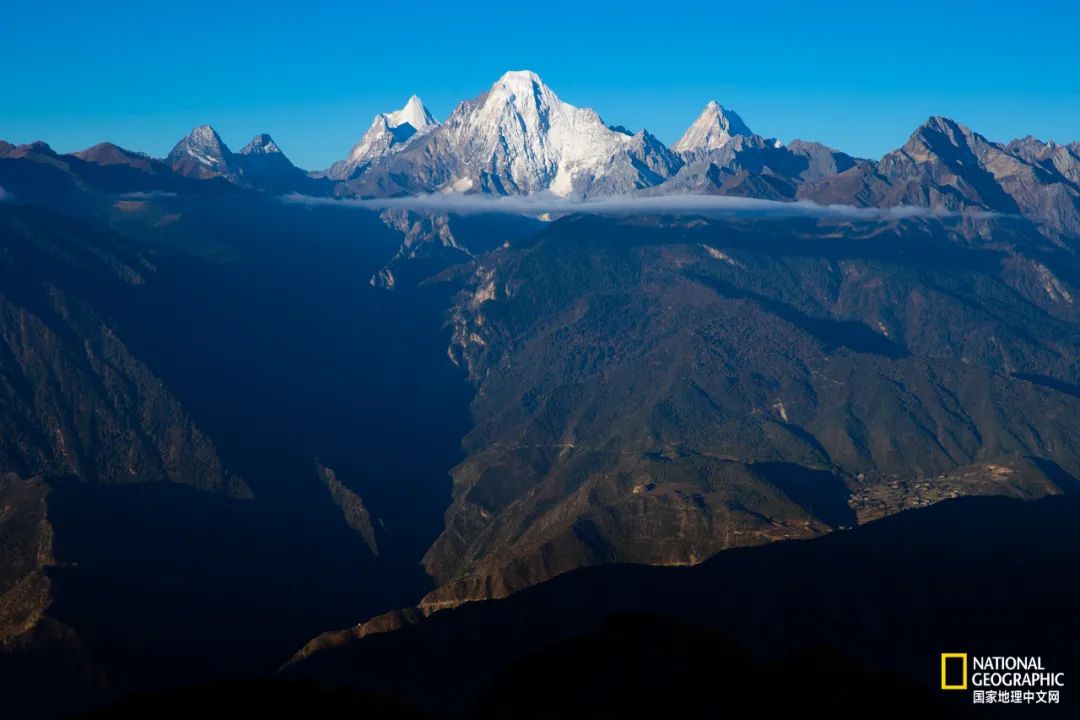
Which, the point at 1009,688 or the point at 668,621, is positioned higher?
the point at 668,621

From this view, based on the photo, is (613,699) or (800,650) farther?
(800,650)

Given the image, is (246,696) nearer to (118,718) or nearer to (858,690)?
(118,718)

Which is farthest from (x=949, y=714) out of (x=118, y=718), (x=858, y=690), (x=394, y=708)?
(x=118, y=718)

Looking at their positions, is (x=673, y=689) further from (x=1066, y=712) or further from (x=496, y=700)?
(x=1066, y=712)

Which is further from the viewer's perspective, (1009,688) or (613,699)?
(1009,688)

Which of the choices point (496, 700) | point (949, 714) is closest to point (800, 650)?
point (949, 714)

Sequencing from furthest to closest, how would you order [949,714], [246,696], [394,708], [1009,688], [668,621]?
1. [1009,688]
2. [668,621]
3. [246,696]
4. [394,708]
5. [949,714]

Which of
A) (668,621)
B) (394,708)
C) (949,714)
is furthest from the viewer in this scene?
(668,621)

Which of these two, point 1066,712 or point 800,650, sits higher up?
point 800,650

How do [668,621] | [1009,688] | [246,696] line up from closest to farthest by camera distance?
[246,696]
[668,621]
[1009,688]
